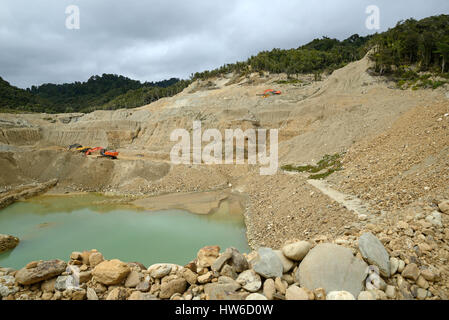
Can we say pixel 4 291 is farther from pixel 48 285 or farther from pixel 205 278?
pixel 205 278

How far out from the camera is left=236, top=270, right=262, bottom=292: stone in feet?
13.2

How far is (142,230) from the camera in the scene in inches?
555

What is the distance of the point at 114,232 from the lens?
45.7 ft

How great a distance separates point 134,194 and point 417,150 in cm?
1988

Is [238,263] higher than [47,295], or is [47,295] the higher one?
[238,263]

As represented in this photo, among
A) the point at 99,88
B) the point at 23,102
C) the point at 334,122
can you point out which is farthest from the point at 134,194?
the point at 99,88

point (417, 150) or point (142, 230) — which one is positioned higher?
point (417, 150)

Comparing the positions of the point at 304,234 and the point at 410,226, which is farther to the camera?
the point at 304,234

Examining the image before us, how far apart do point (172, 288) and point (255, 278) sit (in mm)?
1468

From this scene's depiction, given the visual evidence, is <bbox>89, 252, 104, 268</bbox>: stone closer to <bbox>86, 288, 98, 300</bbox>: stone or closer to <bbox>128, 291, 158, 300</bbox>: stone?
<bbox>86, 288, 98, 300</bbox>: stone

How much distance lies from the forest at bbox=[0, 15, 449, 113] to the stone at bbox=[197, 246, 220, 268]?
30283 millimetres

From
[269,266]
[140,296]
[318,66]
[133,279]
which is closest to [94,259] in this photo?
[133,279]

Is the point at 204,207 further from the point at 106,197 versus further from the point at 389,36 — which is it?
the point at 389,36

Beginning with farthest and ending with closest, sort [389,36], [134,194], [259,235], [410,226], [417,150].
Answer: [389,36], [134,194], [259,235], [417,150], [410,226]
